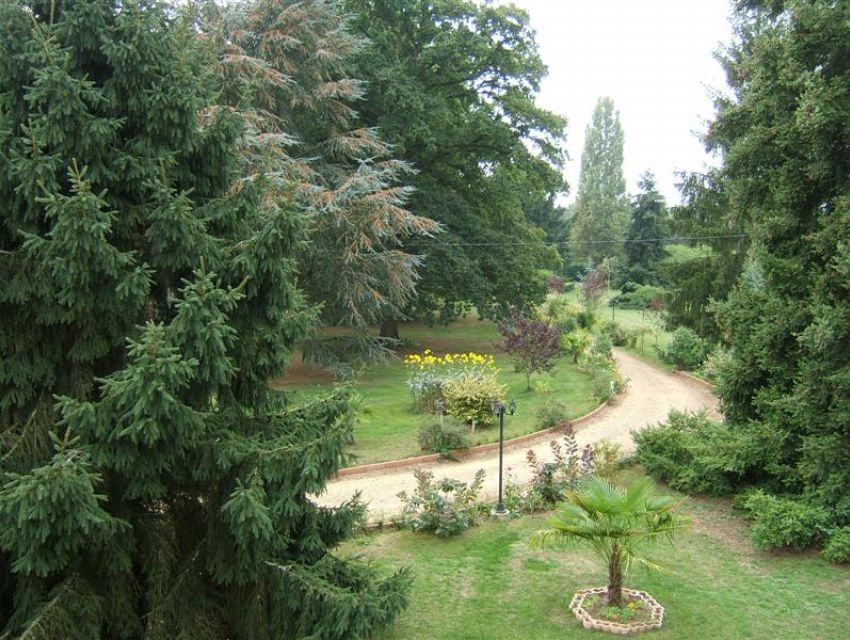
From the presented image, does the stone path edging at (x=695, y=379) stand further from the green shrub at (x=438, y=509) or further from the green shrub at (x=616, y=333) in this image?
the green shrub at (x=438, y=509)

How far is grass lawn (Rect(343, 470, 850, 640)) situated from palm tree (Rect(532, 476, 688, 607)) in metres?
0.77

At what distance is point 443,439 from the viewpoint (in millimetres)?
14148

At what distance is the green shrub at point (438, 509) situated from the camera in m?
10.3

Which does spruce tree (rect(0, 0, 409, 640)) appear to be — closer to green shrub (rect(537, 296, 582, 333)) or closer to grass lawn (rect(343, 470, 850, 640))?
grass lawn (rect(343, 470, 850, 640))

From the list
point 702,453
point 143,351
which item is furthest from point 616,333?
point 143,351

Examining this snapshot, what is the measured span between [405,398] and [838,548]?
11.8 metres

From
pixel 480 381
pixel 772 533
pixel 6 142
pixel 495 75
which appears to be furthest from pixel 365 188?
pixel 6 142

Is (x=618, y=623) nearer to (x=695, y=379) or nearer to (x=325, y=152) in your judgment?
(x=695, y=379)

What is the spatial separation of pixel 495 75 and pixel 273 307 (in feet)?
81.4

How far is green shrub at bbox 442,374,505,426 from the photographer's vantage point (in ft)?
52.7

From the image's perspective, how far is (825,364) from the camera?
9906 millimetres

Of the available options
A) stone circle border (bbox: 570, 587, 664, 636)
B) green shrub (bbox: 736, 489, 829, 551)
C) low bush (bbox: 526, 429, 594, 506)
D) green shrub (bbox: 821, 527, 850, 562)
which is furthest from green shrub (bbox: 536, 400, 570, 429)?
stone circle border (bbox: 570, 587, 664, 636)

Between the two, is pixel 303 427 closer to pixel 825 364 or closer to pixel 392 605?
pixel 392 605

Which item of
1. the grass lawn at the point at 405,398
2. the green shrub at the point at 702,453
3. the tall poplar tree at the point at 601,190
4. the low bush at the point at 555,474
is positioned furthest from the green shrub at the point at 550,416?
the tall poplar tree at the point at 601,190
